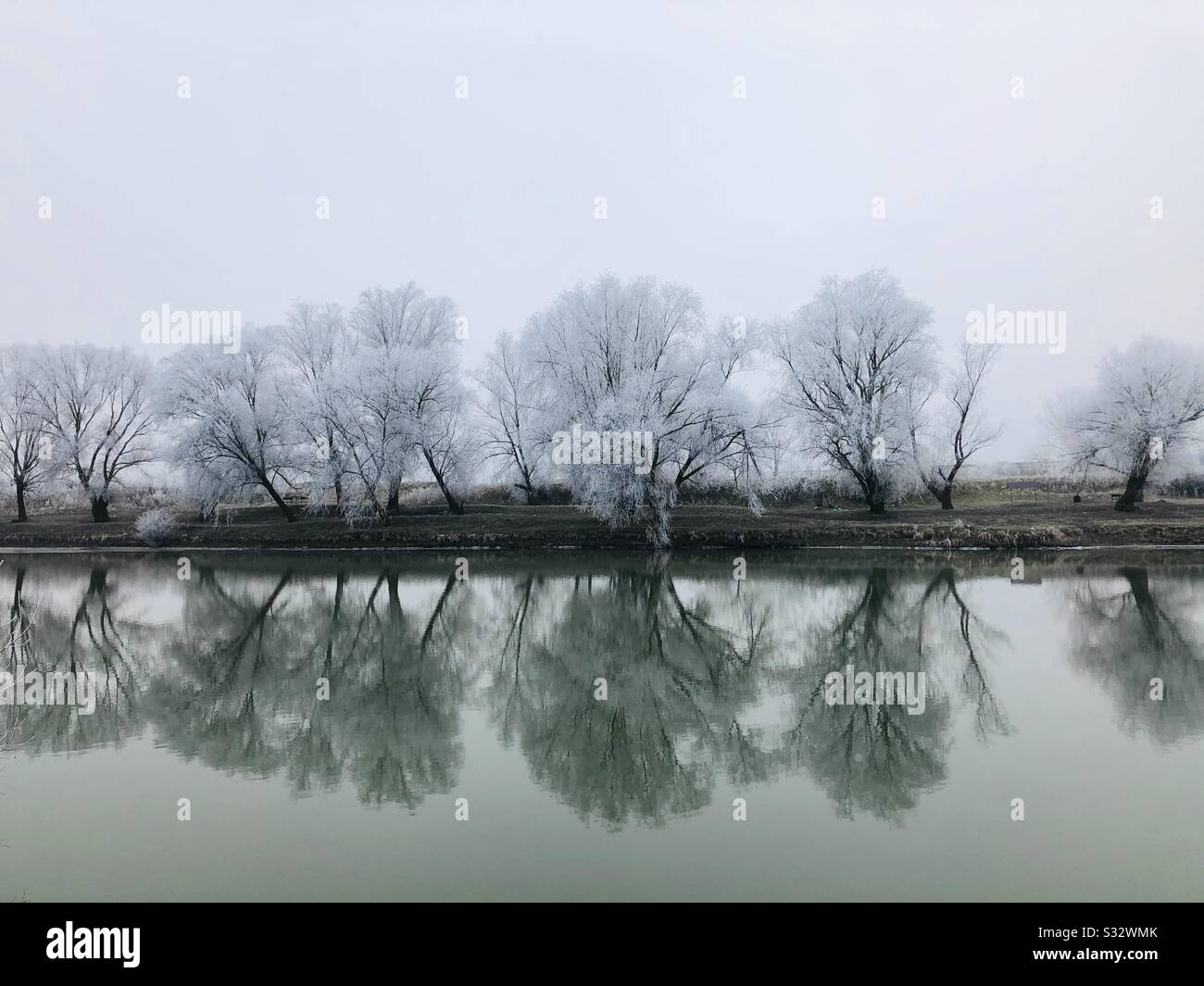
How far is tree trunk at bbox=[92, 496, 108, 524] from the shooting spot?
41.1m

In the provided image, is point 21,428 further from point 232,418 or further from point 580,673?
point 580,673

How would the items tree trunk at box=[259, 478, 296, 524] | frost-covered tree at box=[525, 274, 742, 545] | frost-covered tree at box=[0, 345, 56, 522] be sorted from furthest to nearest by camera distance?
frost-covered tree at box=[0, 345, 56, 522] → tree trunk at box=[259, 478, 296, 524] → frost-covered tree at box=[525, 274, 742, 545]

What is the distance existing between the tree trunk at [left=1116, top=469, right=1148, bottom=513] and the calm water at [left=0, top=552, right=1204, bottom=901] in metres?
19.1

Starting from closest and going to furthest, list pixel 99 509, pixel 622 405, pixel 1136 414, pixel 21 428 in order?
pixel 622 405, pixel 1136 414, pixel 99 509, pixel 21 428

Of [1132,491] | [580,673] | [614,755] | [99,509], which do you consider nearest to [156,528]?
[99,509]

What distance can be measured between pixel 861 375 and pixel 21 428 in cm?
4185

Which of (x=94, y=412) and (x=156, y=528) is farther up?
(x=94, y=412)

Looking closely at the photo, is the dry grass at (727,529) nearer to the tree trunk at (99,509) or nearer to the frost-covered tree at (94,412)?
the tree trunk at (99,509)

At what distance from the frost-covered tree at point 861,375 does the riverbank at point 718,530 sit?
2525 mm

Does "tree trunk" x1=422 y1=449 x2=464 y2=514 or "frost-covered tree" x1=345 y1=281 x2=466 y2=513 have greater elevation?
"frost-covered tree" x1=345 y1=281 x2=466 y2=513

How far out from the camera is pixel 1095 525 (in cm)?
3128

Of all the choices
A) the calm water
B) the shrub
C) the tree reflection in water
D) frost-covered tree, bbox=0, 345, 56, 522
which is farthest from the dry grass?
the calm water

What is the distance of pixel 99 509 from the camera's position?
136ft

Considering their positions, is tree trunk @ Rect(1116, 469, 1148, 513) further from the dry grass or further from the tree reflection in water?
the tree reflection in water
